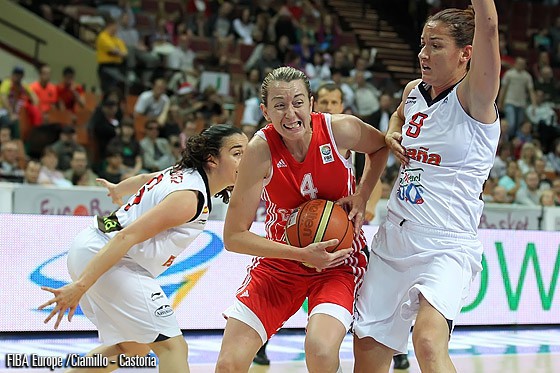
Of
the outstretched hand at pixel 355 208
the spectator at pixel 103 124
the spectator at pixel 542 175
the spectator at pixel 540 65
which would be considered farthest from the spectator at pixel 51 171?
the spectator at pixel 540 65

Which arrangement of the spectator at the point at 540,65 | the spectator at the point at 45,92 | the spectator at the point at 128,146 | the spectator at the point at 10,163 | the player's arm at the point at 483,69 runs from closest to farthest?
the player's arm at the point at 483,69, the spectator at the point at 10,163, the spectator at the point at 128,146, the spectator at the point at 45,92, the spectator at the point at 540,65

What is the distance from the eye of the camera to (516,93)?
13836mm

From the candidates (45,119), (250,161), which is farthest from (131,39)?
(250,161)

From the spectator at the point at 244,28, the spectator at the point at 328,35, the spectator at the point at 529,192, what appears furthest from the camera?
the spectator at the point at 328,35

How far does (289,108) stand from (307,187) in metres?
0.38

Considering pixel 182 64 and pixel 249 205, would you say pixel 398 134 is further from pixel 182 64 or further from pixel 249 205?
pixel 182 64

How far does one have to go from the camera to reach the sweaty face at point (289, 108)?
12.3 feet

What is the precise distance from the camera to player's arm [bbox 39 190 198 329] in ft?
11.6

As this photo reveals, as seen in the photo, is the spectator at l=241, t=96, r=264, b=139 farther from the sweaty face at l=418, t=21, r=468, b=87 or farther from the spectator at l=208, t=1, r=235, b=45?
the sweaty face at l=418, t=21, r=468, b=87

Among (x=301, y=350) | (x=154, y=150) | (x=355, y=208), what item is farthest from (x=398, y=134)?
(x=154, y=150)

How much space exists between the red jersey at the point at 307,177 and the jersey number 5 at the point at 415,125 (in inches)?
13.6

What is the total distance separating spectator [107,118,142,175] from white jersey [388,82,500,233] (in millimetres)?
6315

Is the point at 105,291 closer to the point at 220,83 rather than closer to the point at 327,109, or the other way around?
→ the point at 327,109

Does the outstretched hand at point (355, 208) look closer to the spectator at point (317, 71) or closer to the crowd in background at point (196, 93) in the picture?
the crowd in background at point (196, 93)
